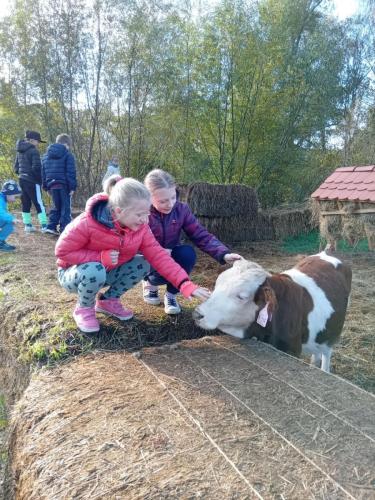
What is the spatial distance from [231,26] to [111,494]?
12.2 m

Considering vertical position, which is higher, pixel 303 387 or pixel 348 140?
pixel 348 140

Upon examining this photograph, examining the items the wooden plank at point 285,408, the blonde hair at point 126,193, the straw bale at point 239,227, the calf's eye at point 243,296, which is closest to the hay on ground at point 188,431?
the wooden plank at point 285,408

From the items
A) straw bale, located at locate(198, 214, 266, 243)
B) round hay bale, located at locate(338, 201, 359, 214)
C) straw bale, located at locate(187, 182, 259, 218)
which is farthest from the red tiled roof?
straw bale, located at locate(198, 214, 266, 243)

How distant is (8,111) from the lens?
14633mm

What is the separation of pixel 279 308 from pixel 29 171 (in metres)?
7.30

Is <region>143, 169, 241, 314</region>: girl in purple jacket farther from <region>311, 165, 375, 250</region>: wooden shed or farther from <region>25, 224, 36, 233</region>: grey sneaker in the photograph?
<region>25, 224, 36, 233</region>: grey sneaker

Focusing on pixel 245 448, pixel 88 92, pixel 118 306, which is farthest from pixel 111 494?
pixel 88 92

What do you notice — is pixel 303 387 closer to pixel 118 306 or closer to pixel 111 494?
pixel 111 494

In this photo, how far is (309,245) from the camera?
11109 millimetres

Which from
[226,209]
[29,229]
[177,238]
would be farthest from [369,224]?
[29,229]

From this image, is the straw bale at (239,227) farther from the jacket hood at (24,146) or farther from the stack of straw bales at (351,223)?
the jacket hood at (24,146)

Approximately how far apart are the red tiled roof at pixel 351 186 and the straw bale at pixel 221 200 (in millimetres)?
2162

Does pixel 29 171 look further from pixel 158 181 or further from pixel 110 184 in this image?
pixel 110 184

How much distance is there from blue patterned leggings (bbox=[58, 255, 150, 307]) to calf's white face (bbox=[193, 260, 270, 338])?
2.30 feet
